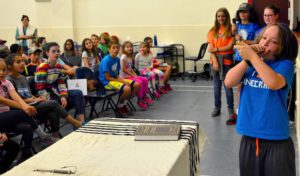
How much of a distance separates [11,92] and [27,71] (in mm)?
A: 1947

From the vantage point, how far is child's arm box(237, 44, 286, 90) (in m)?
2.11

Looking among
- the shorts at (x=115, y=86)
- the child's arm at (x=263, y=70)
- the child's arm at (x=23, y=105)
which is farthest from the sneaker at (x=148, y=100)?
the child's arm at (x=263, y=70)

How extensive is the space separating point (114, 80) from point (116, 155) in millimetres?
4253

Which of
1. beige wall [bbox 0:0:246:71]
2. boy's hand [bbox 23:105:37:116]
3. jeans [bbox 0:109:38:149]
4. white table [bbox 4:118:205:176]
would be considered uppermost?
beige wall [bbox 0:0:246:71]

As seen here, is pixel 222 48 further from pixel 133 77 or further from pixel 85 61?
pixel 85 61

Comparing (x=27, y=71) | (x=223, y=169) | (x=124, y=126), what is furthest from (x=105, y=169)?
(x=27, y=71)

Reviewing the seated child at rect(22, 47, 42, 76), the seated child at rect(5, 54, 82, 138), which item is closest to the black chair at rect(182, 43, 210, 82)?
the seated child at rect(22, 47, 42, 76)

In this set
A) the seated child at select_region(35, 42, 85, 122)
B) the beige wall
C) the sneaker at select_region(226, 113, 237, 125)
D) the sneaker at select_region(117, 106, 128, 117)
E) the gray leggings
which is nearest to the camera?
the gray leggings

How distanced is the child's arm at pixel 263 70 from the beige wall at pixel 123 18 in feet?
27.4

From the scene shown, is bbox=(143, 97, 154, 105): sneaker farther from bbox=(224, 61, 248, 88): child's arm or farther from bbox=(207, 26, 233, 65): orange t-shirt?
bbox=(224, 61, 248, 88): child's arm

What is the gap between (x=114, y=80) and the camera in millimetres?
6332

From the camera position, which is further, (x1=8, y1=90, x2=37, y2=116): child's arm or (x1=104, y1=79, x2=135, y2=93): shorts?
(x1=104, y1=79, x2=135, y2=93): shorts

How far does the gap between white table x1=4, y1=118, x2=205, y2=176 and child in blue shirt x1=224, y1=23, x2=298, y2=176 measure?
1.31 feet

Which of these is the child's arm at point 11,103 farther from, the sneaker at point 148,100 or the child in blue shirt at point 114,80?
the sneaker at point 148,100
